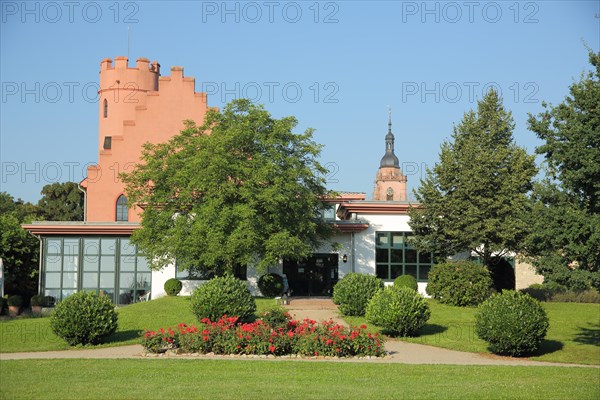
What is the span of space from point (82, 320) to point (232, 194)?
11916mm

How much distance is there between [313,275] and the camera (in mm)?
38625

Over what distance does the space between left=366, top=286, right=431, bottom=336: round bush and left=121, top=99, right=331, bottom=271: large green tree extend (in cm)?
758

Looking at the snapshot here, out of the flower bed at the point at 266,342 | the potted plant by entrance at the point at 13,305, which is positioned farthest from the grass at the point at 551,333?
the potted plant by entrance at the point at 13,305

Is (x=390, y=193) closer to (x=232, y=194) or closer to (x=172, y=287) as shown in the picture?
(x=172, y=287)

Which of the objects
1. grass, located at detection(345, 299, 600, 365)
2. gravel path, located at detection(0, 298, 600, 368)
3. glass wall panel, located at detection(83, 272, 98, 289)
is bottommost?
gravel path, located at detection(0, 298, 600, 368)

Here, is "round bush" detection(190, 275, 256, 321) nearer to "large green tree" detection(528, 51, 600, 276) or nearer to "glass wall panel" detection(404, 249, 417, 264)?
"large green tree" detection(528, 51, 600, 276)

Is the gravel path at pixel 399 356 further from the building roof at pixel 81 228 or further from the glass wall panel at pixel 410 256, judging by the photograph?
the building roof at pixel 81 228

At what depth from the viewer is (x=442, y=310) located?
30328 millimetres

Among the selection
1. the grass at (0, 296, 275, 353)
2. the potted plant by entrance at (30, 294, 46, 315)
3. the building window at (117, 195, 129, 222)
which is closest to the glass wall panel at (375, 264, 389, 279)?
the grass at (0, 296, 275, 353)

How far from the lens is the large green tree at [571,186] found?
64.6 feet

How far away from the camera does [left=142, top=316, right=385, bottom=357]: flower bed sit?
65.8 feet

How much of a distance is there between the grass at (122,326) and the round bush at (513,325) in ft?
33.4

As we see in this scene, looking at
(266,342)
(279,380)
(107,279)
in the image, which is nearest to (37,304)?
(107,279)

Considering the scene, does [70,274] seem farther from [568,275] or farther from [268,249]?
[568,275]
